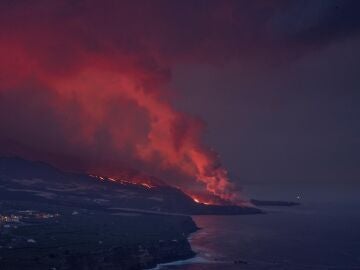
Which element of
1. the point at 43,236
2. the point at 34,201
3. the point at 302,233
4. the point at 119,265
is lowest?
the point at 119,265

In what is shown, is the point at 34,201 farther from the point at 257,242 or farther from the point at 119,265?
the point at 119,265

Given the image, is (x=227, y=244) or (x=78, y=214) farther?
(x=78, y=214)

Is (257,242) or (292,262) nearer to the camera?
(292,262)

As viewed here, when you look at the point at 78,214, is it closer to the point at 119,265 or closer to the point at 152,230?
the point at 152,230

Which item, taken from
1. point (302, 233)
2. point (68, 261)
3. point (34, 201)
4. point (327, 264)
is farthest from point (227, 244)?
point (34, 201)

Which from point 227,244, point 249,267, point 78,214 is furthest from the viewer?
point 78,214

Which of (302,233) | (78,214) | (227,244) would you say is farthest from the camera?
(302,233)

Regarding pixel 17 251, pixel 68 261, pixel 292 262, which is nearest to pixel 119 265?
A: pixel 68 261

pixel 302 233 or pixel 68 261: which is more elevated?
pixel 302 233

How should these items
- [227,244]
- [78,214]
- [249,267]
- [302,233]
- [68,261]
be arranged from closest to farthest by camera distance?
[68,261] < [249,267] < [227,244] < [78,214] < [302,233]
